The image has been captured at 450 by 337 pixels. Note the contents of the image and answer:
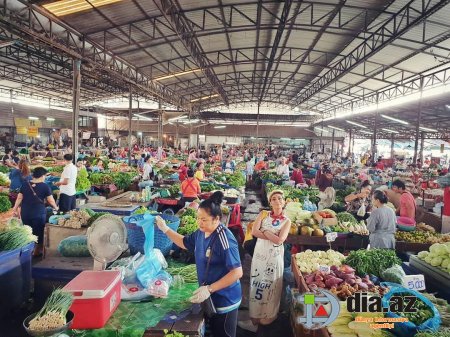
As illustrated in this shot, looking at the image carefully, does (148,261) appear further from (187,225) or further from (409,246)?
(409,246)

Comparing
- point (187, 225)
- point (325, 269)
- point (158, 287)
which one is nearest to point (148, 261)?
point (158, 287)

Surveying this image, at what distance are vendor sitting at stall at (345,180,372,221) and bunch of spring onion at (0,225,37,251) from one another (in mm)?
5526

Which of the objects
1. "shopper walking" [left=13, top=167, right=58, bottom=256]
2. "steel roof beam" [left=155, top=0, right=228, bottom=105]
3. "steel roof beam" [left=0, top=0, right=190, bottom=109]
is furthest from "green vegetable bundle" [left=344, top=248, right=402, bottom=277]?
"steel roof beam" [left=0, top=0, right=190, bottom=109]

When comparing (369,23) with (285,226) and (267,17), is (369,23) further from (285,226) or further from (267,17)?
(285,226)

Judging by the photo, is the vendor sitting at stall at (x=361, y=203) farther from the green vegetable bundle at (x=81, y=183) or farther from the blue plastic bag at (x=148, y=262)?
the green vegetable bundle at (x=81, y=183)

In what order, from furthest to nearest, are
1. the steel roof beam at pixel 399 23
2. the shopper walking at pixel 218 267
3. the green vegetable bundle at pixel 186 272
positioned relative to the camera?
the steel roof beam at pixel 399 23 → the green vegetable bundle at pixel 186 272 → the shopper walking at pixel 218 267

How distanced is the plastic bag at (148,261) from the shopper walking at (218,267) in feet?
1.97

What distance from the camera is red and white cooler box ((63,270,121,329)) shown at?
Result: 88.1 inches

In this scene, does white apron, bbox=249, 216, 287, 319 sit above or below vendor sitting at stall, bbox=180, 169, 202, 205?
below

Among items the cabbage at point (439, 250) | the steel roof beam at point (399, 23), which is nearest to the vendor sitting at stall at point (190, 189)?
the cabbage at point (439, 250)

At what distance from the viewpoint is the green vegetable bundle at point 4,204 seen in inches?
285

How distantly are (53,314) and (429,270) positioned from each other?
3.88 metres

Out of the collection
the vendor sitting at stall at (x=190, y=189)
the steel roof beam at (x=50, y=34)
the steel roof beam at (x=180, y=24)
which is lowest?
the vendor sitting at stall at (x=190, y=189)

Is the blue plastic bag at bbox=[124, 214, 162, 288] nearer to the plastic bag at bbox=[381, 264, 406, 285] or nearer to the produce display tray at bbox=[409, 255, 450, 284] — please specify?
the plastic bag at bbox=[381, 264, 406, 285]
